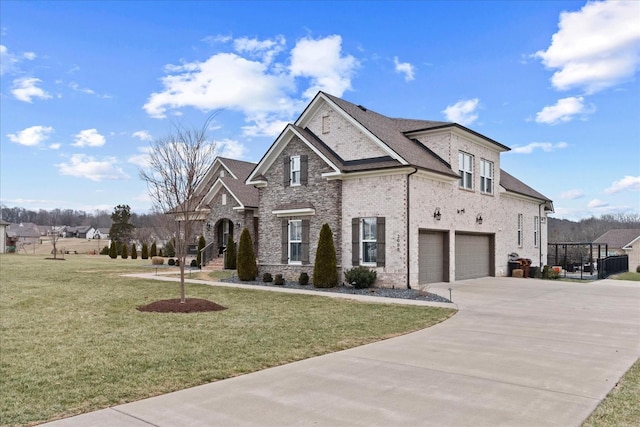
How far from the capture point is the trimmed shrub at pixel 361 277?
1778cm

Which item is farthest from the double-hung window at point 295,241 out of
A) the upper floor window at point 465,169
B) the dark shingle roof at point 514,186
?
the dark shingle roof at point 514,186

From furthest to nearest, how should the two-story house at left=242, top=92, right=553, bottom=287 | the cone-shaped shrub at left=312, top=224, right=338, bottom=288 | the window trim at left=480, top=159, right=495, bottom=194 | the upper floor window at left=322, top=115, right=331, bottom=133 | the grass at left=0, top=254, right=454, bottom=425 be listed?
the window trim at left=480, top=159, right=495, bottom=194
the upper floor window at left=322, top=115, right=331, bottom=133
the cone-shaped shrub at left=312, top=224, right=338, bottom=288
the two-story house at left=242, top=92, right=553, bottom=287
the grass at left=0, top=254, right=454, bottom=425

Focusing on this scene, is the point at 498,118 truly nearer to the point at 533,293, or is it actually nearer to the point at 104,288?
the point at 533,293

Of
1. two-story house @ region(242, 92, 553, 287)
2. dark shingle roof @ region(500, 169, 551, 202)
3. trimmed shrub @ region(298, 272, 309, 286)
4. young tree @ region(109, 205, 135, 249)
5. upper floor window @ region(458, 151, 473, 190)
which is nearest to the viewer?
two-story house @ region(242, 92, 553, 287)

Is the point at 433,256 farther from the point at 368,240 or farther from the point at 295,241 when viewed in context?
the point at 295,241

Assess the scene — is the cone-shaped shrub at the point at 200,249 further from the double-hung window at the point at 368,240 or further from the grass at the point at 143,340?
the double-hung window at the point at 368,240

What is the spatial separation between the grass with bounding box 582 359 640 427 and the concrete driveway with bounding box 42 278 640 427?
0.10 meters

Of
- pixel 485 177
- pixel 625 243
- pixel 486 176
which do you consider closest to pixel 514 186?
pixel 486 176

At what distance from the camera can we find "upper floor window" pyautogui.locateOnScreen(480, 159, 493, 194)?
2339 centimetres

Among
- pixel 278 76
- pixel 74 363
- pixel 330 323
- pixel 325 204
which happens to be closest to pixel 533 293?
pixel 325 204

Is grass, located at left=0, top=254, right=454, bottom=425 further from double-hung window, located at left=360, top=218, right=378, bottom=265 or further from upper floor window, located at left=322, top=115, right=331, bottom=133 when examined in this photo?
upper floor window, located at left=322, top=115, right=331, bottom=133

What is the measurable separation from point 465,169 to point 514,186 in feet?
24.2

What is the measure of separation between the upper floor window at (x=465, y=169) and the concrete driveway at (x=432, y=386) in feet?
39.3

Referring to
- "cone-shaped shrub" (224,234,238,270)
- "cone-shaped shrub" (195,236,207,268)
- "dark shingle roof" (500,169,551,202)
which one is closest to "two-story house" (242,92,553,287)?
"dark shingle roof" (500,169,551,202)
